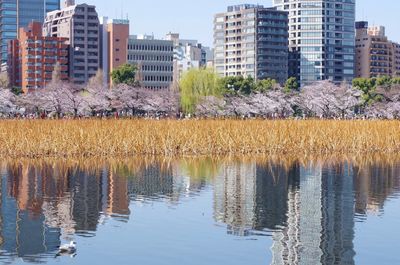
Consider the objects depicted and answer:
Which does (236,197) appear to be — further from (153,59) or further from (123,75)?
(153,59)

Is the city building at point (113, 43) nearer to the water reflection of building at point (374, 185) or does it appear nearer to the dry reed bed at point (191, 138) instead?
the dry reed bed at point (191, 138)

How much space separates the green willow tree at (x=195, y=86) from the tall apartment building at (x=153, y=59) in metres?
73.4

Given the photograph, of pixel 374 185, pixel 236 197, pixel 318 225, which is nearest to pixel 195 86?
pixel 374 185

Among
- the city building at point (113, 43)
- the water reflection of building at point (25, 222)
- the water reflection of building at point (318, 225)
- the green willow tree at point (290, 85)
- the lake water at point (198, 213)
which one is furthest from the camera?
the city building at point (113, 43)

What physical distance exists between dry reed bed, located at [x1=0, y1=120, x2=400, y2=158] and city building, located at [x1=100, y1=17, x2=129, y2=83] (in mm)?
139152

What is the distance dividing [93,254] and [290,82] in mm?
118558

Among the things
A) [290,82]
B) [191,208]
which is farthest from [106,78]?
[191,208]

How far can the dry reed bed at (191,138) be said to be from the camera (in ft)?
139

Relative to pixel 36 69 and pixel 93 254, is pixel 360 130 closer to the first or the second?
pixel 93 254

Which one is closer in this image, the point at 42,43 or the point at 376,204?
the point at 376,204

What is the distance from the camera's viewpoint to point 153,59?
192m

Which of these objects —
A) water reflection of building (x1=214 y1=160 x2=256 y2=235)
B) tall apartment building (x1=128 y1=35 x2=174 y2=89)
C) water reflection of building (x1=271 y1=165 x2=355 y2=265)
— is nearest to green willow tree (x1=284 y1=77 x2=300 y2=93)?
tall apartment building (x1=128 y1=35 x2=174 y2=89)

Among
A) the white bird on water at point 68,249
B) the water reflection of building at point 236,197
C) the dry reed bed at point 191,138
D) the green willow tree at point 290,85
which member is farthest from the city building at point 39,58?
the white bird on water at point 68,249

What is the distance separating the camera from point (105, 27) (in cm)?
18825
